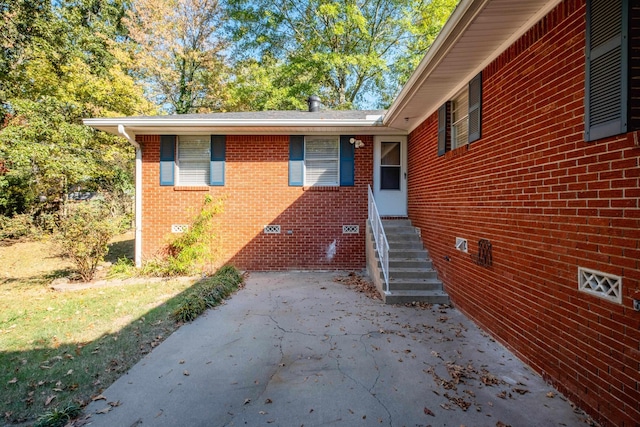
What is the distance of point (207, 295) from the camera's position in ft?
16.6

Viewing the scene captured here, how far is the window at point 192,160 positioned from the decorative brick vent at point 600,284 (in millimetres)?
7000

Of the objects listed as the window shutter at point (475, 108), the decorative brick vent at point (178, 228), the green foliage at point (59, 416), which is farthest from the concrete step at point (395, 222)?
the green foliage at point (59, 416)

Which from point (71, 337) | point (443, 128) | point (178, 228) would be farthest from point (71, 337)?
point (443, 128)

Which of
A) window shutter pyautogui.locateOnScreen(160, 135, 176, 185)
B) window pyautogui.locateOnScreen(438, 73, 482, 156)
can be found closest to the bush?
window shutter pyautogui.locateOnScreen(160, 135, 176, 185)

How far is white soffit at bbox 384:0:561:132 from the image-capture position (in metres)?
2.95

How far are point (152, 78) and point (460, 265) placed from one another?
18.1 metres

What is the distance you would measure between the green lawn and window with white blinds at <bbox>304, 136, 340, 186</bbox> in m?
3.87

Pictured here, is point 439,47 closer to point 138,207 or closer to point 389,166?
point 389,166

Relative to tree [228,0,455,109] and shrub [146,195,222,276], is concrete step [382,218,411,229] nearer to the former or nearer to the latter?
shrub [146,195,222,276]

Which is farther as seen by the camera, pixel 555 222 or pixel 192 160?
pixel 192 160

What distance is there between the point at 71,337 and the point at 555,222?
565 cm

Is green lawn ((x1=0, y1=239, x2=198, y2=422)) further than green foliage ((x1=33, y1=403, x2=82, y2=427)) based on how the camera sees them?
Yes

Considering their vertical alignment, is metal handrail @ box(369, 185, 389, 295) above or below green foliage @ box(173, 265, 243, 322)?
above

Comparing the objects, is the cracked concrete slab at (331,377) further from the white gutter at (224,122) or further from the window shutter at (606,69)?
the white gutter at (224,122)
